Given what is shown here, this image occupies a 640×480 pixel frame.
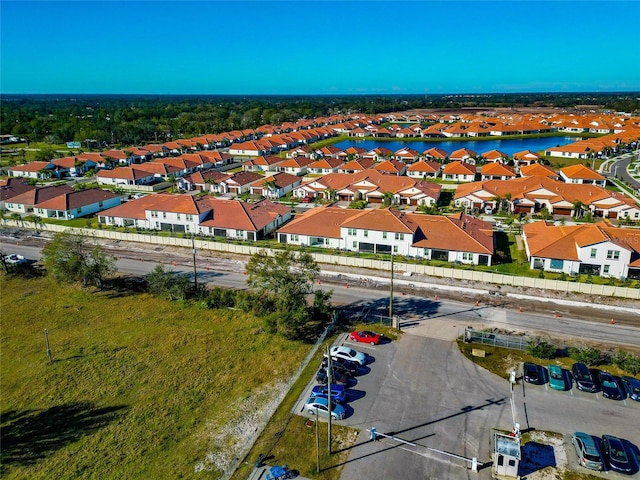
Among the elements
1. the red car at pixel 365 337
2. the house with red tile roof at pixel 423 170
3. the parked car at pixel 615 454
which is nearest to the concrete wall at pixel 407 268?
the red car at pixel 365 337

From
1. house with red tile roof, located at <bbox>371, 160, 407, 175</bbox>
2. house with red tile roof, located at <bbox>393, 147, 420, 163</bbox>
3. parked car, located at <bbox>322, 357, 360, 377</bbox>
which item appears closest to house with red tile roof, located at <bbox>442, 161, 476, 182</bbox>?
house with red tile roof, located at <bbox>371, 160, 407, 175</bbox>

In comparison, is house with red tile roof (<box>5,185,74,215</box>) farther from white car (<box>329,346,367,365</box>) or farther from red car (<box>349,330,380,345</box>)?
white car (<box>329,346,367,365</box>)

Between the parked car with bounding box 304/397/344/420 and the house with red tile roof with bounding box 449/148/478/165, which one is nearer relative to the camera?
the parked car with bounding box 304/397/344/420

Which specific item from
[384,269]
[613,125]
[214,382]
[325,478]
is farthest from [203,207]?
[613,125]

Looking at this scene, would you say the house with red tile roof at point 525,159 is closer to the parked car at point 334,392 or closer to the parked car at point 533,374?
the parked car at point 533,374

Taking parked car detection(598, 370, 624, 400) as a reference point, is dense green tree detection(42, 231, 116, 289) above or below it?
above

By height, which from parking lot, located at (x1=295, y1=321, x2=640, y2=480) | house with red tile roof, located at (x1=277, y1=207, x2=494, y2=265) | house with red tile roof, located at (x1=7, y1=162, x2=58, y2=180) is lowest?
parking lot, located at (x1=295, y1=321, x2=640, y2=480)

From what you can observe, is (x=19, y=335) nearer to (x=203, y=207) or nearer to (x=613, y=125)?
(x=203, y=207)
